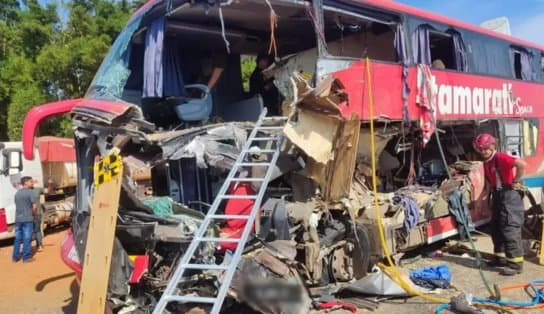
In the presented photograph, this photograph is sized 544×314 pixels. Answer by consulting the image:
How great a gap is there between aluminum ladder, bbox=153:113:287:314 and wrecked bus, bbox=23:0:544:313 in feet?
0.38

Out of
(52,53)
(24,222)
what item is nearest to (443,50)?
(24,222)

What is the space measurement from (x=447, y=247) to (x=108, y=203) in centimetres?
508

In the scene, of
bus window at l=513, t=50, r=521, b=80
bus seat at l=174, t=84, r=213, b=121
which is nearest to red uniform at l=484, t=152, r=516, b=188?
bus seat at l=174, t=84, r=213, b=121

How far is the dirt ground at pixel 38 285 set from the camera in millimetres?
6125

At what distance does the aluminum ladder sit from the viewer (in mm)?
3852

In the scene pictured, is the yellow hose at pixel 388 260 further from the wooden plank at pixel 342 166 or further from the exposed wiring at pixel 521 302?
the wooden plank at pixel 342 166

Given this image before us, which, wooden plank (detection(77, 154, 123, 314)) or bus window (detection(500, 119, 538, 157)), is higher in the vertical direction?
bus window (detection(500, 119, 538, 157))

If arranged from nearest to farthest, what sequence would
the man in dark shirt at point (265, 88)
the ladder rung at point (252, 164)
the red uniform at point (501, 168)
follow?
the ladder rung at point (252, 164)
the red uniform at point (501, 168)
the man in dark shirt at point (265, 88)

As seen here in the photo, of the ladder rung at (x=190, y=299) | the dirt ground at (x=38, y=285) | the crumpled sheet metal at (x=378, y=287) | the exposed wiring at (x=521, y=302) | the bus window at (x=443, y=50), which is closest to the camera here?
the ladder rung at (x=190, y=299)

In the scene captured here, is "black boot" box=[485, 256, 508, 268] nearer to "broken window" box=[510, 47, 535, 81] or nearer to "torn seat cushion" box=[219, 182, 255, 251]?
"torn seat cushion" box=[219, 182, 255, 251]

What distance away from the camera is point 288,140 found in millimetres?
5199

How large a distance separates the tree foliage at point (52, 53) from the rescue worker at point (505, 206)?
50.3 ft

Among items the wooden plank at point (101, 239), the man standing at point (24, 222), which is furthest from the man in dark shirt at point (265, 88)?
the man standing at point (24, 222)

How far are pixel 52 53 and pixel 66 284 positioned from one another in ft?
45.0
